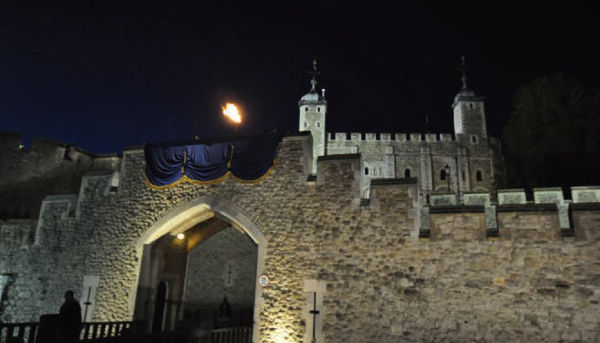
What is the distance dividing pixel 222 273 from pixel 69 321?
32.4 feet

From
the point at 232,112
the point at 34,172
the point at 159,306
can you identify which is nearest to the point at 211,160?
the point at 232,112

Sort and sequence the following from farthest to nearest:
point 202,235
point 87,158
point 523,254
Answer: point 87,158
point 202,235
point 523,254

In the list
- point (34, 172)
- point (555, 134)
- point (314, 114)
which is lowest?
point (34, 172)

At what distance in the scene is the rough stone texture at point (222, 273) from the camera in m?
16.5

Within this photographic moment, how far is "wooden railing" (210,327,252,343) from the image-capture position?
32.1 feet

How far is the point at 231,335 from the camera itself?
10.1m

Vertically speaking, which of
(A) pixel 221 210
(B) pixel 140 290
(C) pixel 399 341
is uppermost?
(A) pixel 221 210

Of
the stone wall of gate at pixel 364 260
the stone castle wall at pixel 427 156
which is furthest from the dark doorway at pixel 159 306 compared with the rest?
the stone castle wall at pixel 427 156

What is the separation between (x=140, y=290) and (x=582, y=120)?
20.5m

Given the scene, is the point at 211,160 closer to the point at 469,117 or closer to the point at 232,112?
the point at 232,112

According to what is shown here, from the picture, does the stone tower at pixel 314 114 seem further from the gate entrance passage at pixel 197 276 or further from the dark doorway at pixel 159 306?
the dark doorway at pixel 159 306

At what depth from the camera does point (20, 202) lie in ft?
53.6

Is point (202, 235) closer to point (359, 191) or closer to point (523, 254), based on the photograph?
point (359, 191)

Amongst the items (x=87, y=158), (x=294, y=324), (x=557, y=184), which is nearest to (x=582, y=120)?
(x=557, y=184)
